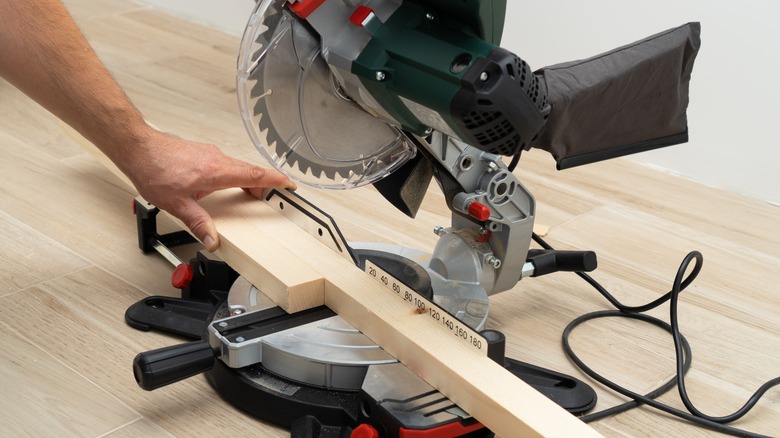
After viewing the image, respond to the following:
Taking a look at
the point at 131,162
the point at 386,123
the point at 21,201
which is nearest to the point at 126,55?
the point at 21,201

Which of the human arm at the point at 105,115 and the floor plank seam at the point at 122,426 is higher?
the human arm at the point at 105,115

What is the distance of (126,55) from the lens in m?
2.76

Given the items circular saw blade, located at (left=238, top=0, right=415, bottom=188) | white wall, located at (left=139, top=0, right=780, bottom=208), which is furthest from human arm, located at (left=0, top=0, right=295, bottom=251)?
white wall, located at (left=139, top=0, right=780, bottom=208)

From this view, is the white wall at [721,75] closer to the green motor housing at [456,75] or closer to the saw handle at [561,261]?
the saw handle at [561,261]

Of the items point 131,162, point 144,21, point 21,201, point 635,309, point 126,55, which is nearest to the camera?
point 131,162

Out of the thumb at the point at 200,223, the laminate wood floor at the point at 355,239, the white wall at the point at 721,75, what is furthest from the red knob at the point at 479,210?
the white wall at the point at 721,75

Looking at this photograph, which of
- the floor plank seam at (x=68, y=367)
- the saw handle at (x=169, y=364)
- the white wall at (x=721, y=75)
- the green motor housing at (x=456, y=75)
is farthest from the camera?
the white wall at (x=721, y=75)

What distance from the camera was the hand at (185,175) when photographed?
4.72 feet

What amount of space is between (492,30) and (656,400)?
61cm

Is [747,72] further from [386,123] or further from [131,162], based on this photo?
[131,162]

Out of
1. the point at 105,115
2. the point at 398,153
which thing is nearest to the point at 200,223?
the point at 105,115

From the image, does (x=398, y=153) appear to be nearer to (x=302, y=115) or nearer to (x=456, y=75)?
(x=302, y=115)

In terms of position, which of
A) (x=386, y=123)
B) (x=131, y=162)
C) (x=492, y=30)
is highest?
(x=492, y=30)

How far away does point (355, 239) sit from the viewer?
1.84 meters
